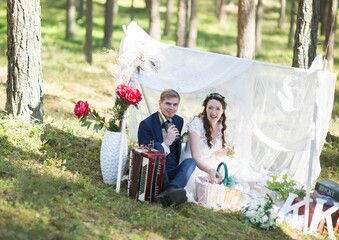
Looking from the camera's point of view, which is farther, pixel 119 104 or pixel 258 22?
pixel 258 22

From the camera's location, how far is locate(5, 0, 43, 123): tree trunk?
9.23 meters

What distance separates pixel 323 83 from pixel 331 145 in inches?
171

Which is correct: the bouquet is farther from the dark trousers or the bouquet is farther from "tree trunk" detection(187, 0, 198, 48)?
"tree trunk" detection(187, 0, 198, 48)

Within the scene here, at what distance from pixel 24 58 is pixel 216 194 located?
3.74 metres

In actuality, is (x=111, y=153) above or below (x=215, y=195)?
above

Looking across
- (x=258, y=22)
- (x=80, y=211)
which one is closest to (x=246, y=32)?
(x=80, y=211)

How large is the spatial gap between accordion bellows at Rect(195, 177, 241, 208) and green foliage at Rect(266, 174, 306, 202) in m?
0.57

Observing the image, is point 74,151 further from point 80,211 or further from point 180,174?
point 80,211

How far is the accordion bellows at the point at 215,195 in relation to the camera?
26.5 ft

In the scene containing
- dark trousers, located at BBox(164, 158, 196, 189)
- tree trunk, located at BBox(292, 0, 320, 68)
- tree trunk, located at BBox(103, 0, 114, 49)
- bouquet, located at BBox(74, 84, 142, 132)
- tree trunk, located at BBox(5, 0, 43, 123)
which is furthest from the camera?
tree trunk, located at BBox(103, 0, 114, 49)

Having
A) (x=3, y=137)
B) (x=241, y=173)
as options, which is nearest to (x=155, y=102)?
(x=241, y=173)

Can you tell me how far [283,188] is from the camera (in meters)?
8.41

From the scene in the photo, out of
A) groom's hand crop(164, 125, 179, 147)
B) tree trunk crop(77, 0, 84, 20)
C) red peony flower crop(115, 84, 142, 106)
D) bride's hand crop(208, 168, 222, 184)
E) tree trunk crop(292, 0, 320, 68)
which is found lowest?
bride's hand crop(208, 168, 222, 184)

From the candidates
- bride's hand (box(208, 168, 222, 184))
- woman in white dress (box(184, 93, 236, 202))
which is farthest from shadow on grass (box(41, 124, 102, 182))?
bride's hand (box(208, 168, 222, 184))
